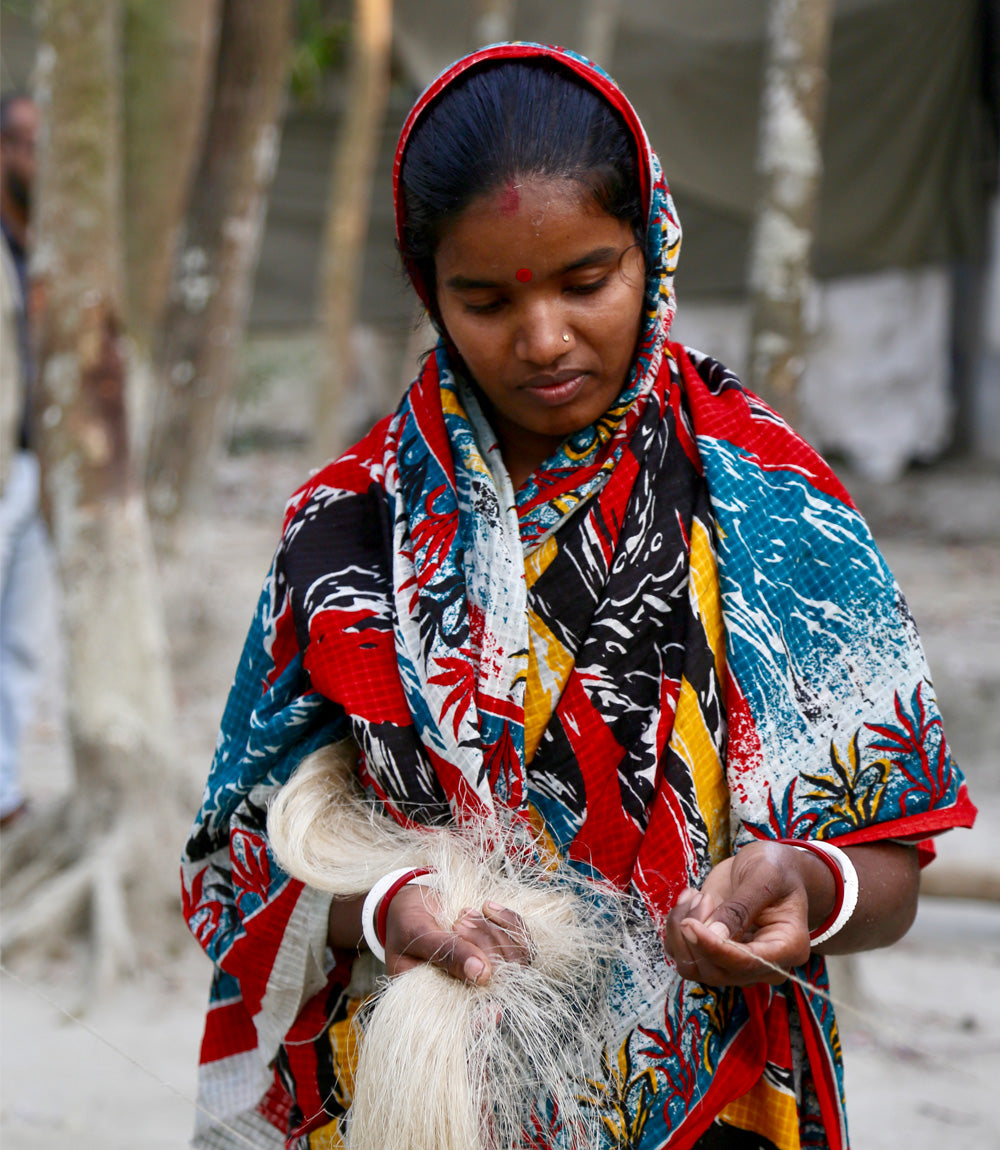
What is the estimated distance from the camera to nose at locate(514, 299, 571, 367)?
141 centimetres

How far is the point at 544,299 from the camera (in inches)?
55.7

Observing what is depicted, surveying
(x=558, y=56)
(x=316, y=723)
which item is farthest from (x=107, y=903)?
(x=558, y=56)

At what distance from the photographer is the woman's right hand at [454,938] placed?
1.35 metres

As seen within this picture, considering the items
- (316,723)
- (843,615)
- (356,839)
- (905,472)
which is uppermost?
(905,472)

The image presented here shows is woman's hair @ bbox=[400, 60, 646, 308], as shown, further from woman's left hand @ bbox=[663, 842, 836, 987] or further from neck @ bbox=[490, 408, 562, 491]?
woman's left hand @ bbox=[663, 842, 836, 987]

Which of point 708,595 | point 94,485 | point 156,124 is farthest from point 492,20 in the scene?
point 708,595

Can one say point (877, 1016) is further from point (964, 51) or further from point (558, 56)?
point (964, 51)

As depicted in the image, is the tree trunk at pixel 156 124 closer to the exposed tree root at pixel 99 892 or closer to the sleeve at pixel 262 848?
the exposed tree root at pixel 99 892

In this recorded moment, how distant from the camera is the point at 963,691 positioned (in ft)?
17.9

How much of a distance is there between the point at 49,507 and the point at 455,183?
285 cm

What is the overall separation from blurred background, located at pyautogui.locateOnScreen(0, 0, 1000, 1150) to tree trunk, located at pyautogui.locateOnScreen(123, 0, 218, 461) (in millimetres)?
11

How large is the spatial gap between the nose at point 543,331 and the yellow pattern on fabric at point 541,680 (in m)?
0.30

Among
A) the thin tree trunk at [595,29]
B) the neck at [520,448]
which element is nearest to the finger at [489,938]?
the neck at [520,448]

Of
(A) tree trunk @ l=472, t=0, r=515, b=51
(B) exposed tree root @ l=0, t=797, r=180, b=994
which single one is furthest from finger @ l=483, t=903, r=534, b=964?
(A) tree trunk @ l=472, t=0, r=515, b=51
